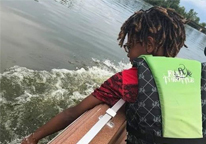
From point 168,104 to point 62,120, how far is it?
878 mm

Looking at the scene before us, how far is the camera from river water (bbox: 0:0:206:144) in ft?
11.6

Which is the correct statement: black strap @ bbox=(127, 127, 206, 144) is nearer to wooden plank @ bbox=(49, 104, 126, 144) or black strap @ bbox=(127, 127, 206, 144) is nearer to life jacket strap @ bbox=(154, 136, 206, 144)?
life jacket strap @ bbox=(154, 136, 206, 144)

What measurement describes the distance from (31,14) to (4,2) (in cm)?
93

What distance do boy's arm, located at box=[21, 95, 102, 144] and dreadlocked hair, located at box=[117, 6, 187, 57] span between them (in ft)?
2.08

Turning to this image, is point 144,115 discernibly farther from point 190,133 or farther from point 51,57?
point 51,57

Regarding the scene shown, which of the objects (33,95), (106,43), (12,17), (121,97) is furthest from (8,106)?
(106,43)

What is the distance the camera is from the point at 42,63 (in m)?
5.27

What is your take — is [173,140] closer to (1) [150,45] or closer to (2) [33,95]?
(1) [150,45]

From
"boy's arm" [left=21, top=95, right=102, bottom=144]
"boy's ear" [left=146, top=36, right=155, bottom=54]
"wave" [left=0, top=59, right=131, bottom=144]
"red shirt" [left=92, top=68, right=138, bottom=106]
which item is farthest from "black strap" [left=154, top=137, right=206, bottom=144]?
"wave" [left=0, top=59, right=131, bottom=144]

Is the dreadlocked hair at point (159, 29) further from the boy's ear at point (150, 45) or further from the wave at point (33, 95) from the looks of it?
the wave at point (33, 95)

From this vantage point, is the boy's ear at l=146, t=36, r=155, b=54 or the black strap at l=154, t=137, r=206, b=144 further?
the boy's ear at l=146, t=36, r=155, b=54

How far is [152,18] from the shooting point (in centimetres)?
200

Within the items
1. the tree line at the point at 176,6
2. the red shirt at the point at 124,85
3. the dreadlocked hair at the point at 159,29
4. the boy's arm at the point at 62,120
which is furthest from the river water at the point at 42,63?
the tree line at the point at 176,6

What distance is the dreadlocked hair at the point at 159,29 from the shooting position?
1.94 metres
